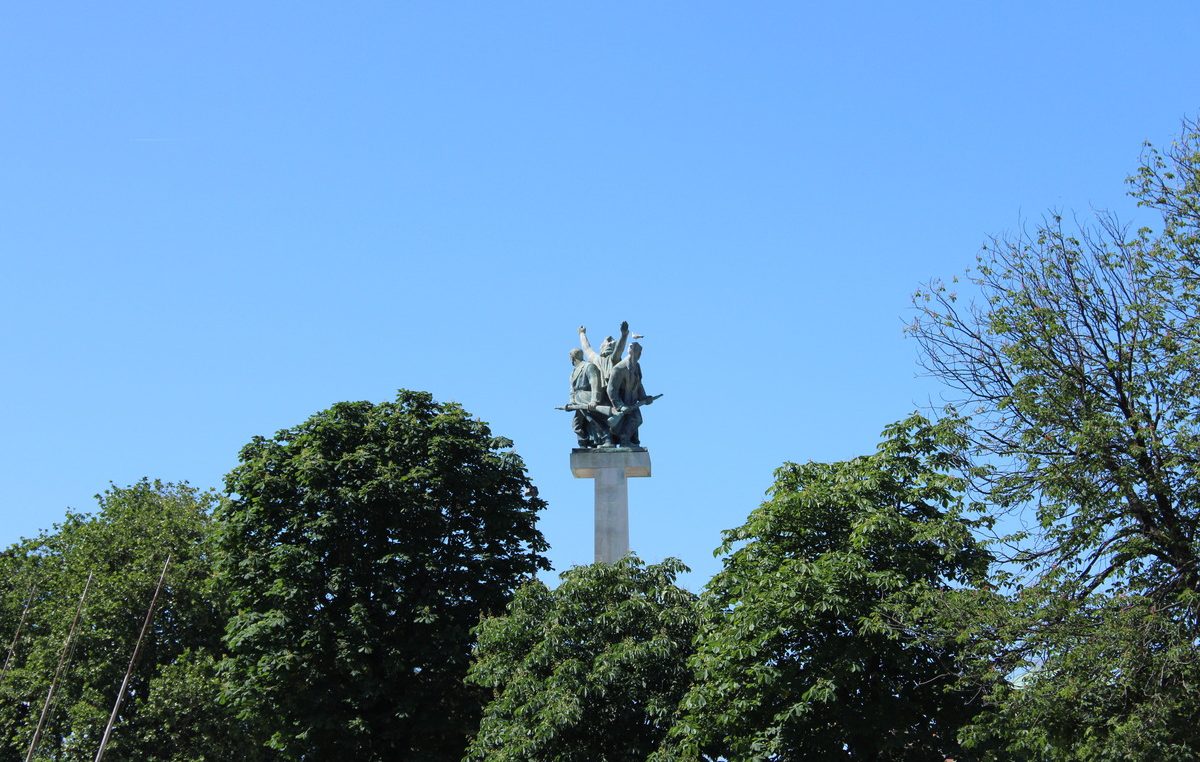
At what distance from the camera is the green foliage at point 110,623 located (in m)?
38.2

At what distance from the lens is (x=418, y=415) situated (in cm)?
3578

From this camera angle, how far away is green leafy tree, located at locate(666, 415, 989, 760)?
2297cm

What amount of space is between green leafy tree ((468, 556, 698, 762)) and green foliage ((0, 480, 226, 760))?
11.6m

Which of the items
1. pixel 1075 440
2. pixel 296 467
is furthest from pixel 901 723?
pixel 296 467

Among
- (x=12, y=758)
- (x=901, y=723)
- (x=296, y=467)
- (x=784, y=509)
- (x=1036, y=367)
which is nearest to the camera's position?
(x=1036, y=367)

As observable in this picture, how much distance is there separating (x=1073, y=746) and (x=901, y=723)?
3.62 m

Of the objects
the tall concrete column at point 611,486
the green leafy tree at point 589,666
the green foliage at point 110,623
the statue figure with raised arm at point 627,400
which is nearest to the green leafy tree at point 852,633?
the green leafy tree at point 589,666

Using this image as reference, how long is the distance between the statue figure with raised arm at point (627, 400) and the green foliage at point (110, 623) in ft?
37.0

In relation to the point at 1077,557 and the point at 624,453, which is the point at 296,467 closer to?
the point at 624,453

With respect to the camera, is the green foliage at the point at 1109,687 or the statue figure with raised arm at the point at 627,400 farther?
the statue figure with raised arm at the point at 627,400

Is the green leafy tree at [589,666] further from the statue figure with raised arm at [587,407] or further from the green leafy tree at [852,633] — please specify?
the statue figure with raised arm at [587,407]

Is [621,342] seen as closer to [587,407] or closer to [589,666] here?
[587,407]

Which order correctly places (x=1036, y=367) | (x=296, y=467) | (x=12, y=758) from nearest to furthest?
(x=1036, y=367) → (x=296, y=467) → (x=12, y=758)

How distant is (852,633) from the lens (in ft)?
77.3
